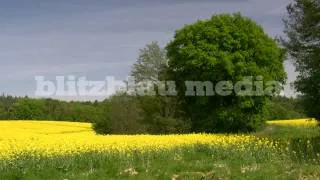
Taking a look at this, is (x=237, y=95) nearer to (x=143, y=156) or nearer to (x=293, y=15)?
(x=293, y=15)

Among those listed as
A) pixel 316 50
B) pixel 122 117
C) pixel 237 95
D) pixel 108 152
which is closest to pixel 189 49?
pixel 237 95

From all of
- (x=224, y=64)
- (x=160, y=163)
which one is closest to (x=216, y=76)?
(x=224, y=64)

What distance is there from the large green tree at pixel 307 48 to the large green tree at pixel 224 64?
13.4 ft

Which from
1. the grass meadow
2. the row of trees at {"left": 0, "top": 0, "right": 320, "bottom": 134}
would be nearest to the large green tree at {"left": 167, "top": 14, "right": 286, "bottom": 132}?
the row of trees at {"left": 0, "top": 0, "right": 320, "bottom": 134}

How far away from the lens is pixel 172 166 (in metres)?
17.2

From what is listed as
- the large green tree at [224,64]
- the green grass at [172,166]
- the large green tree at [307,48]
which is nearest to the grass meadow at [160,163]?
the green grass at [172,166]

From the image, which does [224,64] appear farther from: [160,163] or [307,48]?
[160,163]

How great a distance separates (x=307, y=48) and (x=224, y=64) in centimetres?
817

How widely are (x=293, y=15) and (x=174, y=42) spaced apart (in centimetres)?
1280

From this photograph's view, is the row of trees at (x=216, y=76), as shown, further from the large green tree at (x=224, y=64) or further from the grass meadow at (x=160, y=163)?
the grass meadow at (x=160, y=163)

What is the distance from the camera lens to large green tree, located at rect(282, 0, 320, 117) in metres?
32.1

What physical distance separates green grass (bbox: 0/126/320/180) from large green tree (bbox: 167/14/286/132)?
22544 millimetres

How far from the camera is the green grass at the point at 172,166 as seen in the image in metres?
16.0

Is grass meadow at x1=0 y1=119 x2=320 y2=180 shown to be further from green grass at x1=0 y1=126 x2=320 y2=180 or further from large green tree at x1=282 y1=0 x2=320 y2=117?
large green tree at x1=282 y1=0 x2=320 y2=117
